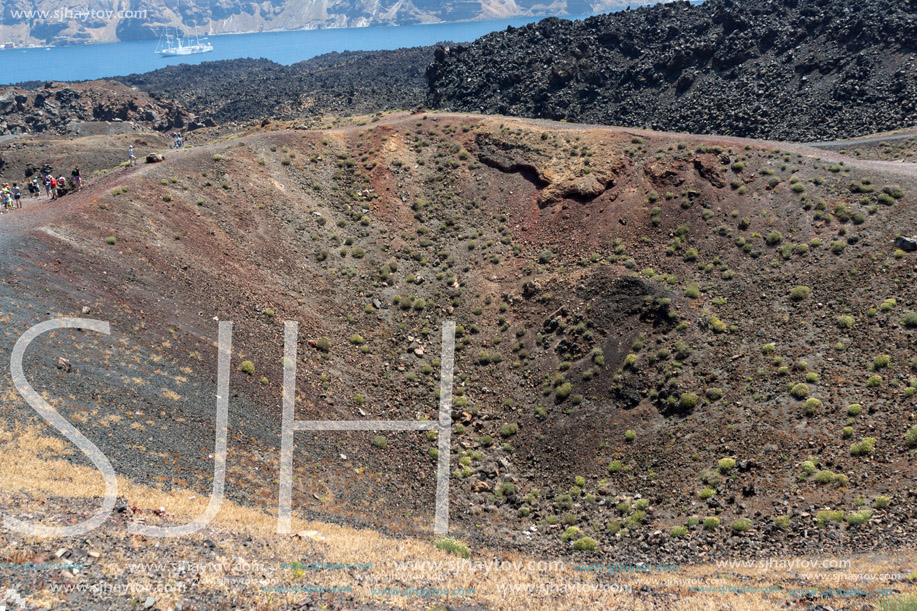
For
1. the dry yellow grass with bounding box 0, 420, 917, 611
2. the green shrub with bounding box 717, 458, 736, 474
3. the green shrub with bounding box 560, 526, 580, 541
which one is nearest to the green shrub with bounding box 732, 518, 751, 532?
the dry yellow grass with bounding box 0, 420, 917, 611

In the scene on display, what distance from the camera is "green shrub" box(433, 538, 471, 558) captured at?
20906 millimetres

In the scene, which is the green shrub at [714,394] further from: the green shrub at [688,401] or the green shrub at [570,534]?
the green shrub at [570,534]

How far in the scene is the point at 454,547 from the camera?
21125mm

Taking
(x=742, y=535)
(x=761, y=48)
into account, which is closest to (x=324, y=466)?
(x=742, y=535)

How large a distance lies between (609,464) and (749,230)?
1899cm

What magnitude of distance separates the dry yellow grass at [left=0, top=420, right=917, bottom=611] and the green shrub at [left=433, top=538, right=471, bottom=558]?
0.32 meters

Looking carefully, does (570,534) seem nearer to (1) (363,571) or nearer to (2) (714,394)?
(1) (363,571)

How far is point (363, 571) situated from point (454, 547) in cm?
441

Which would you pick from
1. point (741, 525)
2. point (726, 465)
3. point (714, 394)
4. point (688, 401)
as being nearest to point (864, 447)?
point (726, 465)

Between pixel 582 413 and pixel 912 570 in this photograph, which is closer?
pixel 912 570

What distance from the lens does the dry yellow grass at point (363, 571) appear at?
53.3ft

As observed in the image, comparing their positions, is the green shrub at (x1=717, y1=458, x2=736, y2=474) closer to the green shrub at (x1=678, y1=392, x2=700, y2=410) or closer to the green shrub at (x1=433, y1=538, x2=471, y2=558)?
the green shrub at (x1=678, y1=392, x2=700, y2=410)

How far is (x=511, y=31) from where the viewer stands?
93.9 metres

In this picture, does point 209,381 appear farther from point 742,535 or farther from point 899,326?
point 899,326
